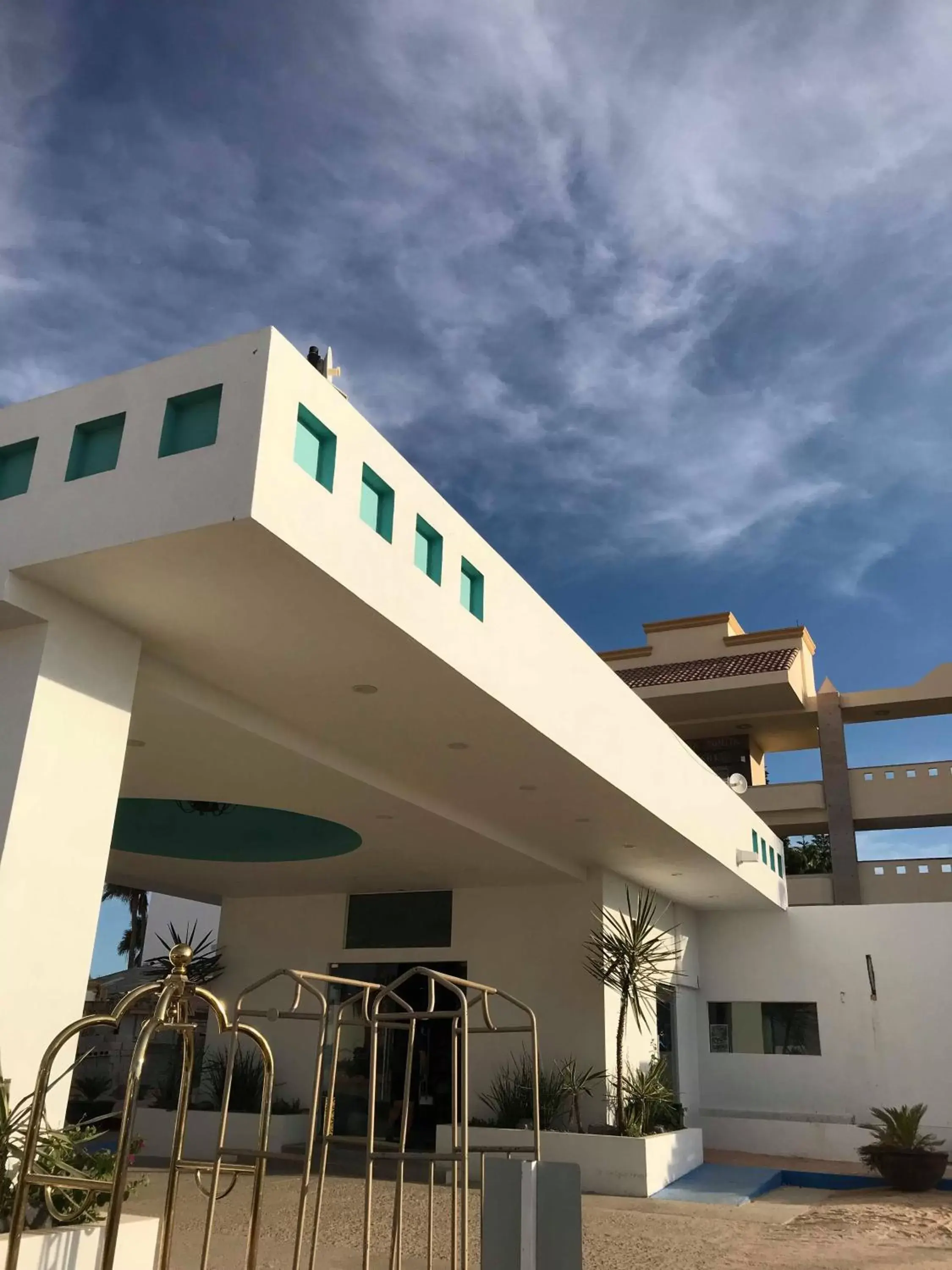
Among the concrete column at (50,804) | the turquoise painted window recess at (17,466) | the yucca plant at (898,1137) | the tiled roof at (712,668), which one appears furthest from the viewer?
the tiled roof at (712,668)

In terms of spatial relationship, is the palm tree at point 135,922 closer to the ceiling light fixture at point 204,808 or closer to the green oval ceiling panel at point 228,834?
the green oval ceiling panel at point 228,834

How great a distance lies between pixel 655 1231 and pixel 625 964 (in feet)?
10.8

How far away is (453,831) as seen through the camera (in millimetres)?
9914

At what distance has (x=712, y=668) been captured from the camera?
2348 cm

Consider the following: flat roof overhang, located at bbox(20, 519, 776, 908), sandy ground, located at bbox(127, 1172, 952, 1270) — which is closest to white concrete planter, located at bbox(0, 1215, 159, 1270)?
sandy ground, located at bbox(127, 1172, 952, 1270)

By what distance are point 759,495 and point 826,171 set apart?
7711 millimetres

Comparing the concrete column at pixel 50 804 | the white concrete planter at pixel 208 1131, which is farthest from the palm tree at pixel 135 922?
the concrete column at pixel 50 804

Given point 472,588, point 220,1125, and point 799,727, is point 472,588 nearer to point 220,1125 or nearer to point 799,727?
point 220,1125

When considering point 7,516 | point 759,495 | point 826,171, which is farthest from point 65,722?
point 759,495

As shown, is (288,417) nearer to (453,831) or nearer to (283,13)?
(283,13)

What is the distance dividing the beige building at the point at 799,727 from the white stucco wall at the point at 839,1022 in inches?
288

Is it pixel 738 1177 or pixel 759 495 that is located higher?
pixel 759 495

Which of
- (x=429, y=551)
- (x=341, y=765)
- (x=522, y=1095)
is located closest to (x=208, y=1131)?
(x=522, y=1095)

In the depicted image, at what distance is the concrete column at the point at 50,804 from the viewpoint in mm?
4758
